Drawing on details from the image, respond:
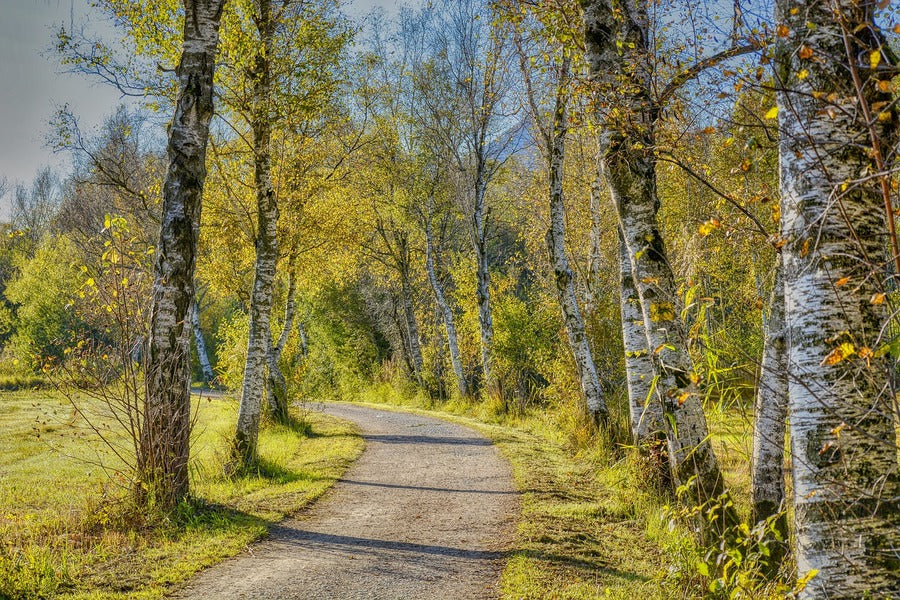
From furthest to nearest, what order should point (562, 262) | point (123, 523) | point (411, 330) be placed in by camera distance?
point (411, 330) → point (562, 262) → point (123, 523)

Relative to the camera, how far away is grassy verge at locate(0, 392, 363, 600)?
15.9 feet

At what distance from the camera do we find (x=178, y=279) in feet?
23.3

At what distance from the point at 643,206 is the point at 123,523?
6106 mm

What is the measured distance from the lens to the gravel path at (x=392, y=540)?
4.98 metres

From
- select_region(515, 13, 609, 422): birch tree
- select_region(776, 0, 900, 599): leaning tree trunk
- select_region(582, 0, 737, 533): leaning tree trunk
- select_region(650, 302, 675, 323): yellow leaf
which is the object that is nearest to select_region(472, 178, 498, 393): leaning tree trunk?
select_region(515, 13, 609, 422): birch tree

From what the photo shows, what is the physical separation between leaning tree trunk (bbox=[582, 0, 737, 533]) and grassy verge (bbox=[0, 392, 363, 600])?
437cm

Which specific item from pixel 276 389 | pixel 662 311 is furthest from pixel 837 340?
pixel 276 389

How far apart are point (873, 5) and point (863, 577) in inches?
97.2

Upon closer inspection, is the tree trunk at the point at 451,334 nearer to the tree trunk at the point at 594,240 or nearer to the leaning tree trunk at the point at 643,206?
the tree trunk at the point at 594,240

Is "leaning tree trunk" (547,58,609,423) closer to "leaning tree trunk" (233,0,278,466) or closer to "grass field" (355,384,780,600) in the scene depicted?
"grass field" (355,384,780,600)

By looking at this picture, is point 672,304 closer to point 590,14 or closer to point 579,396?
point 590,14

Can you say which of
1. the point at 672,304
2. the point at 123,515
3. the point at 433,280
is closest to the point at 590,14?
the point at 672,304

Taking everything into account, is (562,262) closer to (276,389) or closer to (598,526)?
(598,526)

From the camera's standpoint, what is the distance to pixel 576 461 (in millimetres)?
10141
